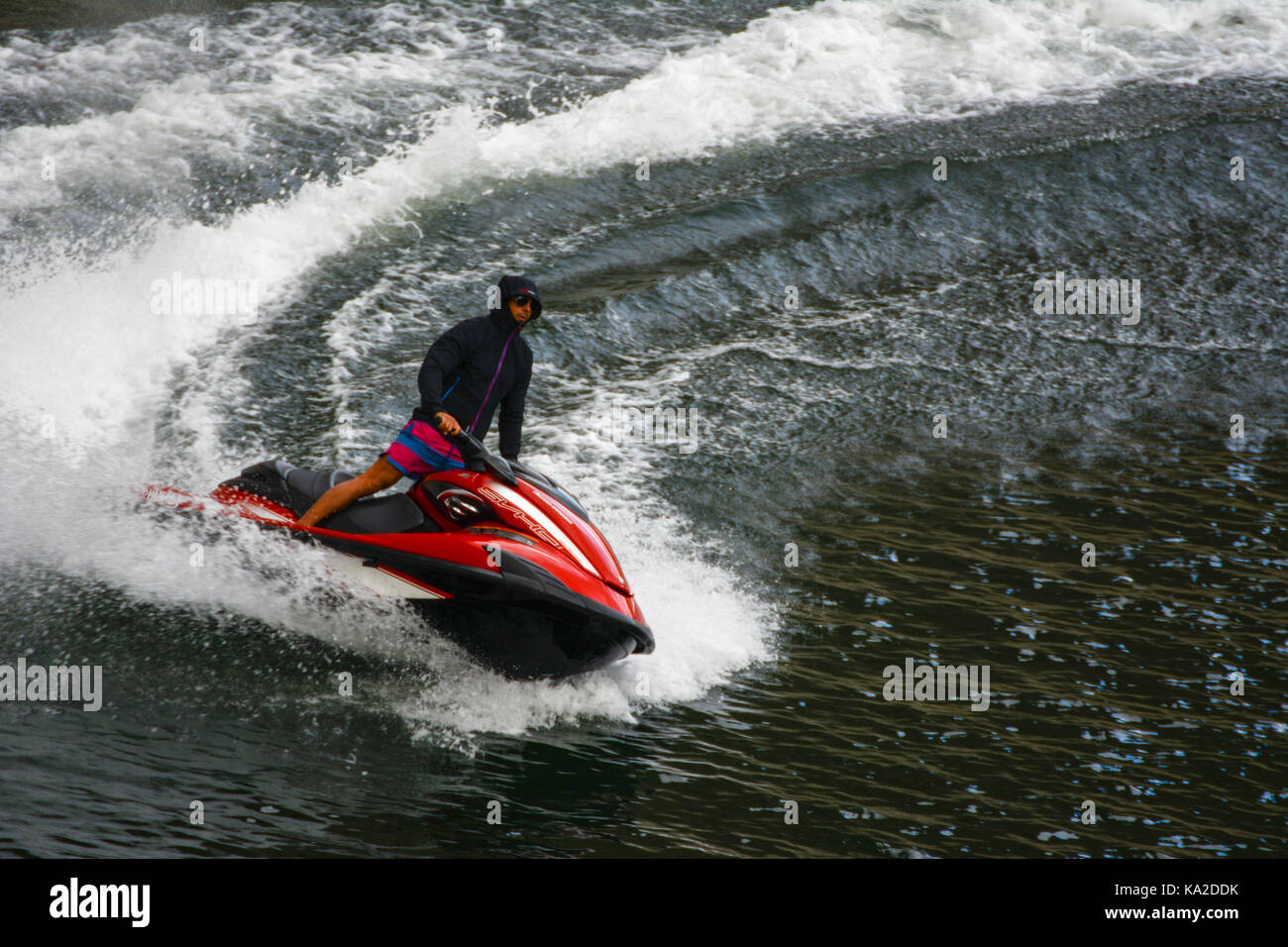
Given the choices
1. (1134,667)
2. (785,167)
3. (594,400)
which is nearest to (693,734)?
(1134,667)

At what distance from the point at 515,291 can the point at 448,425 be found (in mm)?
783

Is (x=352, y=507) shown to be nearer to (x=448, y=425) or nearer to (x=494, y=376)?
(x=448, y=425)

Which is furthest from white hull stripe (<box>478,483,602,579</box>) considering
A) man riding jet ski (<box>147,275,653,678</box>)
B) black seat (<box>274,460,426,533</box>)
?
black seat (<box>274,460,426,533</box>)

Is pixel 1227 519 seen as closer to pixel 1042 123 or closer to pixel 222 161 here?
pixel 1042 123

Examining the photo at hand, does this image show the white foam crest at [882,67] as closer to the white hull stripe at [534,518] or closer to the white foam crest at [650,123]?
the white foam crest at [650,123]

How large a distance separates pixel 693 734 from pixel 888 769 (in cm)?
102

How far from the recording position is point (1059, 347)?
1207cm

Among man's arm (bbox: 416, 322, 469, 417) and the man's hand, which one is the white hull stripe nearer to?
the man's hand

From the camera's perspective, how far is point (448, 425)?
603cm

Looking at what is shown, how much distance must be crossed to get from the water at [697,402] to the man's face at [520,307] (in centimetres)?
179

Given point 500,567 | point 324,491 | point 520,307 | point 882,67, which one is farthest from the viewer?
point 882,67

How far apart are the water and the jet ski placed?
0.82 feet

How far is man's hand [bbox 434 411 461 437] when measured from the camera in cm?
603

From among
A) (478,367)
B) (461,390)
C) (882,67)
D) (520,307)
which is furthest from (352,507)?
(882,67)
